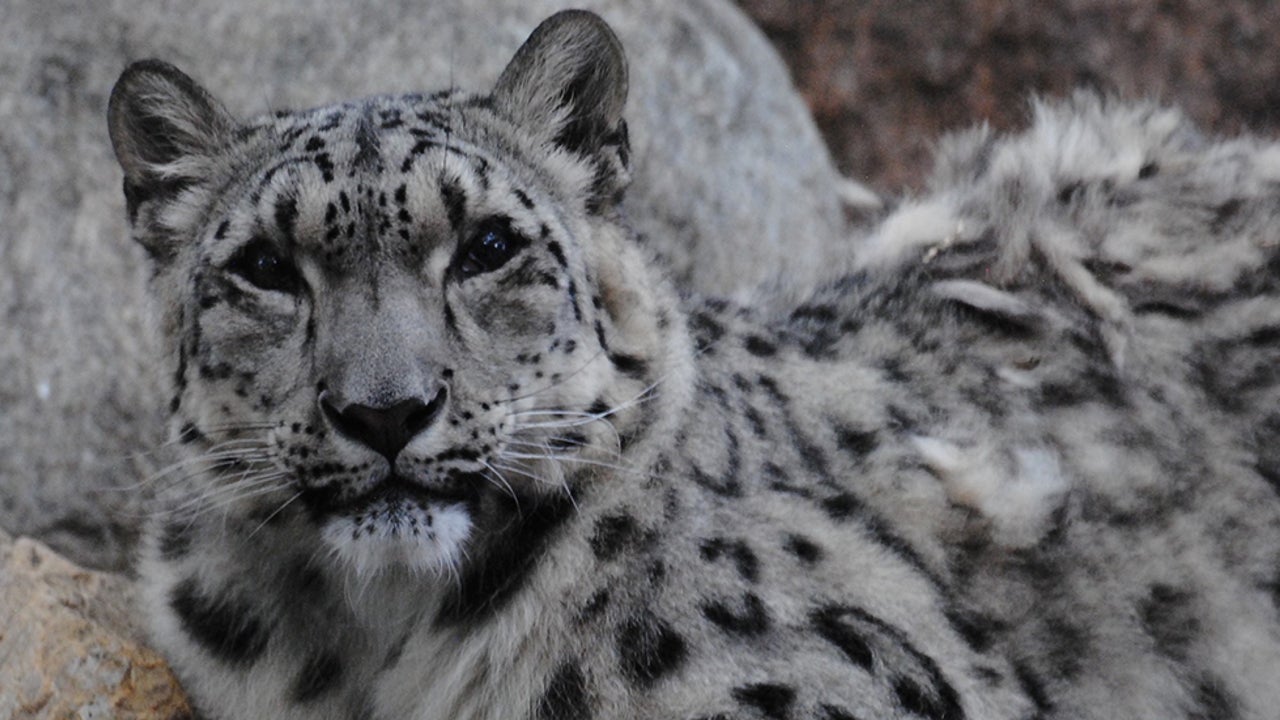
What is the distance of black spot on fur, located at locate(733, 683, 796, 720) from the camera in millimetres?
3230

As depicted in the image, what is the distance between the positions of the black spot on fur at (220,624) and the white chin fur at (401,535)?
16.5 inches

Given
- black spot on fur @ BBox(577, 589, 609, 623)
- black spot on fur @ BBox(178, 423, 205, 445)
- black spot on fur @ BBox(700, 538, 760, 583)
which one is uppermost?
black spot on fur @ BBox(700, 538, 760, 583)

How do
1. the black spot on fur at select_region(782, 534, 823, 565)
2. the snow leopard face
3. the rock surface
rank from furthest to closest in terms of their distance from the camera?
the rock surface → the black spot on fur at select_region(782, 534, 823, 565) → the snow leopard face

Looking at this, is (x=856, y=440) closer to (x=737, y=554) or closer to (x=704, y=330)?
(x=704, y=330)

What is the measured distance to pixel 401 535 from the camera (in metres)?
3.12

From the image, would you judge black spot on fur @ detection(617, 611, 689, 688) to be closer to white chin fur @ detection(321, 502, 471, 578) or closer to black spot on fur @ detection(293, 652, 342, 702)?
white chin fur @ detection(321, 502, 471, 578)

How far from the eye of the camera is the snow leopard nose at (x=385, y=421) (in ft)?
9.79

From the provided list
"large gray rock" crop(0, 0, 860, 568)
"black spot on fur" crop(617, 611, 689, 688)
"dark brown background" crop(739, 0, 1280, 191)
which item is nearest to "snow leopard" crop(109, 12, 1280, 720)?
"black spot on fur" crop(617, 611, 689, 688)

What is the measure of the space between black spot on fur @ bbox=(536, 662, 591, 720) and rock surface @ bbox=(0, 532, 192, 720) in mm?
840

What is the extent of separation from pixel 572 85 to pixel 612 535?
92 cm

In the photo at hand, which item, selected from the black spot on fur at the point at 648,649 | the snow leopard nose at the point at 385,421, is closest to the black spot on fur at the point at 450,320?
the snow leopard nose at the point at 385,421

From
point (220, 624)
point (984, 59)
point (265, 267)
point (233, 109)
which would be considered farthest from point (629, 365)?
point (984, 59)

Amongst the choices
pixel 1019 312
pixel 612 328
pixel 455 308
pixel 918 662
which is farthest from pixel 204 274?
pixel 1019 312

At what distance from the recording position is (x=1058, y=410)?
4047mm
